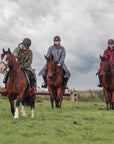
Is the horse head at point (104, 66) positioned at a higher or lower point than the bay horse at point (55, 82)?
higher

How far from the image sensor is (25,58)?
10.1m

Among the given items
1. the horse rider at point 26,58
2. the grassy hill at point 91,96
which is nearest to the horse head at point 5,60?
the horse rider at point 26,58

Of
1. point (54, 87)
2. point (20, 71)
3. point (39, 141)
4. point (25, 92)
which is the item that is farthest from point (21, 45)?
point (39, 141)

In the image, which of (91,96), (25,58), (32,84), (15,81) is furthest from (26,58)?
(91,96)

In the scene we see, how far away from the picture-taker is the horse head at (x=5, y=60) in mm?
8512

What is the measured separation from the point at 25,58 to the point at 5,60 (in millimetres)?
A: 1530

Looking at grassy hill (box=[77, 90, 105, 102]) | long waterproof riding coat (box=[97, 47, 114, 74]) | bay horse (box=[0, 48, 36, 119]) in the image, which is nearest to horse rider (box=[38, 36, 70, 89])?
long waterproof riding coat (box=[97, 47, 114, 74])

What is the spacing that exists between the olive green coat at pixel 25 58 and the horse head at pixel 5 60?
3.86 ft

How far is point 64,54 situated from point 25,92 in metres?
5.25

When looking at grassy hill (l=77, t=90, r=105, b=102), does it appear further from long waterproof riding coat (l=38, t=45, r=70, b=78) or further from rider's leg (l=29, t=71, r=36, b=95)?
rider's leg (l=29, t=71, r=36, b=95)

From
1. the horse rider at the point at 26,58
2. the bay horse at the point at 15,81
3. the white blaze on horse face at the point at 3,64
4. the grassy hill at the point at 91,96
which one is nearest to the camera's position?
the white blaze on horse face at the point at 3,64

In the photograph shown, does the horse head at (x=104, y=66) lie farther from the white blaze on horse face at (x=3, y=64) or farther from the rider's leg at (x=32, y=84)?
the white blaze on horse face at (x=3, y=64)

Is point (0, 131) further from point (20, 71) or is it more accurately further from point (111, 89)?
point (111, 89)

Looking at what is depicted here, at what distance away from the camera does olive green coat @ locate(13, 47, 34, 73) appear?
10.1 m
